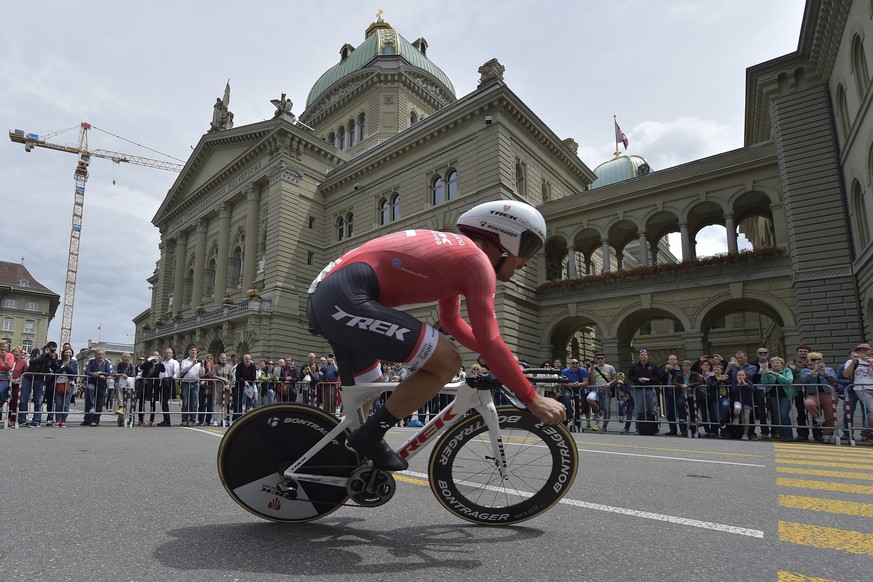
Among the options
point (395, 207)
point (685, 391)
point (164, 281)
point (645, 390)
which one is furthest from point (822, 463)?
point (164, 281)

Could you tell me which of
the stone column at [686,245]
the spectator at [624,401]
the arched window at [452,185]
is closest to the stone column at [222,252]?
the arched window at [452,185]

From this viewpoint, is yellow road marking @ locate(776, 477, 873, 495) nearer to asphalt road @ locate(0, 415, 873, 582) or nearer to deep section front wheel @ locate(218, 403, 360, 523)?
asphalt road @ locate(0, 415, 873, 582)

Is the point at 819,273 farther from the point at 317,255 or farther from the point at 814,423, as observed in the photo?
the point at 317,255

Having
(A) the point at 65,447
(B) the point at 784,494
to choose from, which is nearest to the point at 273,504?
(B) the point at 784,494

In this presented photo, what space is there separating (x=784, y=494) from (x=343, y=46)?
58.0 metres

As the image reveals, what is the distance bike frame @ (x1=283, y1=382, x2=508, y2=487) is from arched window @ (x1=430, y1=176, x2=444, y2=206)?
28902 mm

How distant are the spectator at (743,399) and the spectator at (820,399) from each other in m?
0.93

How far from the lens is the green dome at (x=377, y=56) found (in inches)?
1871

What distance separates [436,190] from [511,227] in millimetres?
29457

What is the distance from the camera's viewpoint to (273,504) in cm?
276

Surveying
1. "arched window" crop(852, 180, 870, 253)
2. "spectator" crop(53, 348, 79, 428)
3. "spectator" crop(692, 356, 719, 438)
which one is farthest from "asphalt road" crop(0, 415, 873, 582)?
"arched window" crop(852, 180, 870, 253)

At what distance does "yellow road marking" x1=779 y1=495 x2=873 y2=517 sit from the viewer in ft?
→ 11.2

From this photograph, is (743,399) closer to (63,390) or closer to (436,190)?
(63,390)

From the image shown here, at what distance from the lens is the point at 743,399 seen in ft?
35.5
